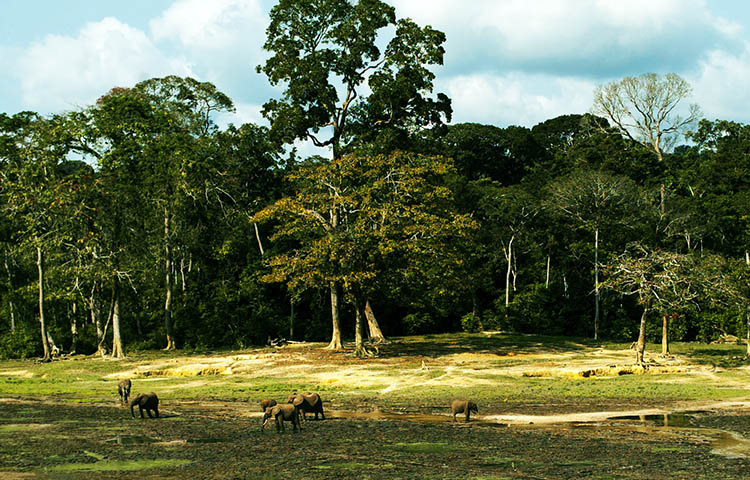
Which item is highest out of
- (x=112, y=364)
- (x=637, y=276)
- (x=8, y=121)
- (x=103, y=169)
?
(x=8, y=121)

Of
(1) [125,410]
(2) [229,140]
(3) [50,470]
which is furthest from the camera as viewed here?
(2) [229,140]

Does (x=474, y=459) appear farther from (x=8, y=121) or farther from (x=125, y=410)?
(x=8, y=121)

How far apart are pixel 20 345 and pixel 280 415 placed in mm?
31590

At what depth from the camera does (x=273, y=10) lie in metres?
41.6

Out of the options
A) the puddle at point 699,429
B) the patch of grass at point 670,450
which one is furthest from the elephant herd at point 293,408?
the patch of grass at point 670,450

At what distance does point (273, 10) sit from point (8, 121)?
51.8 feet

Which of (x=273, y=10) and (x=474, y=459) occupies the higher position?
(x=273, y=10)

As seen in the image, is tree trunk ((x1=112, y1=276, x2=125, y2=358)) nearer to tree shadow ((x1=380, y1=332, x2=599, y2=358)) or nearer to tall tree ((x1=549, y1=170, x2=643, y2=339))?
tree shadow ((x1=380, y1=332, x2=599, y2=358))

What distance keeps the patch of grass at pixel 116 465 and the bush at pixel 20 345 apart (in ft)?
106

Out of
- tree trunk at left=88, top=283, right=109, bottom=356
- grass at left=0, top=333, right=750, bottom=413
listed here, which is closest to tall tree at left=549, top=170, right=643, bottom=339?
grass at left=0, top=333, right=750, bottom=413

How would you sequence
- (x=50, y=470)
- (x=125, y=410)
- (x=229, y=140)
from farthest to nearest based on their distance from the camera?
(x=229, y=140) → (x=125, y=410) → (x=50, y=470)

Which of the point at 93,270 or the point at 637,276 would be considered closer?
the point at 637,276

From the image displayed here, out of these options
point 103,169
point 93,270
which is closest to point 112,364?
point 93,270

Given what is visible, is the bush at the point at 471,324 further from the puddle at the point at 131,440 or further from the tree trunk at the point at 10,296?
the puddle at the point at 131,440
